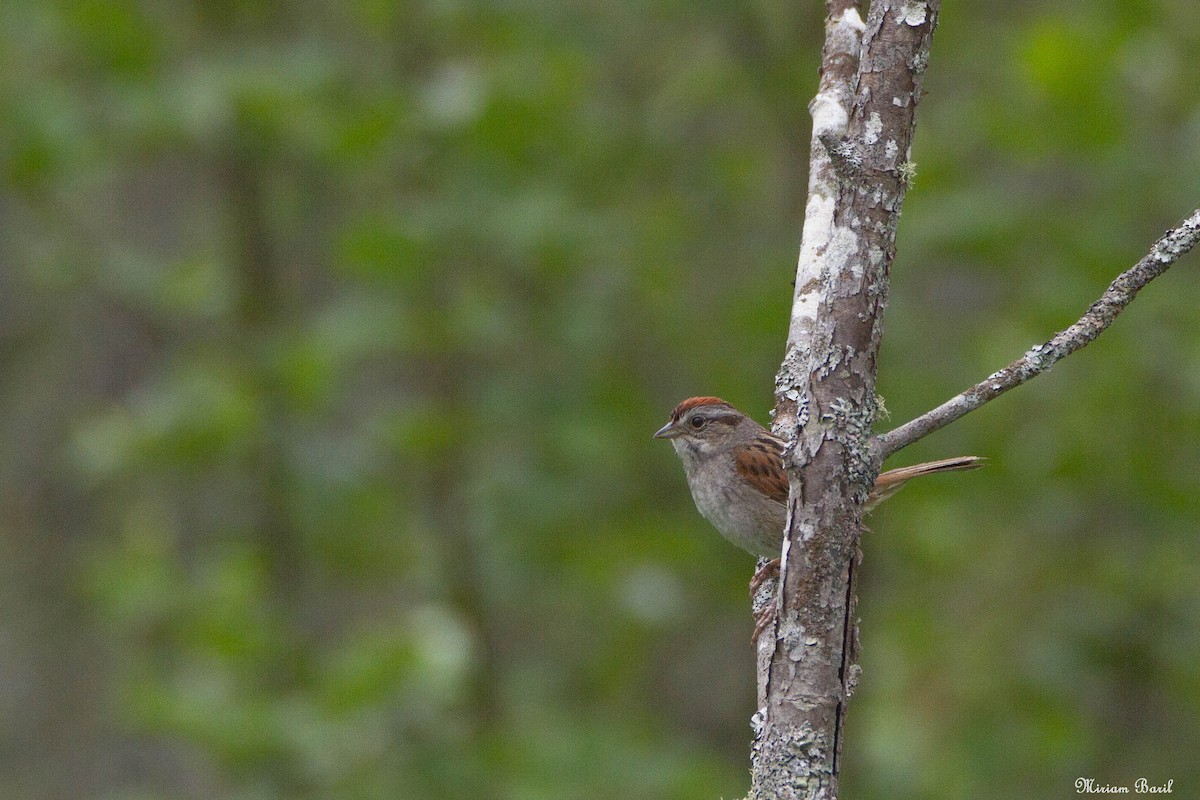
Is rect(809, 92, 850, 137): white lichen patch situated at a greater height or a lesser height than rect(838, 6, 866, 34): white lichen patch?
lesser

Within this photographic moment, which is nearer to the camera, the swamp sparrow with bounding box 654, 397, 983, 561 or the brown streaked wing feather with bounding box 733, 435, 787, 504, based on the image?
the swamp sparrow with bounding box 654, 397, 983, 561

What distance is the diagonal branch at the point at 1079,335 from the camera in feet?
7.88

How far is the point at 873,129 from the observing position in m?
2.35

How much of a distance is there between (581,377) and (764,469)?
3.47 metres

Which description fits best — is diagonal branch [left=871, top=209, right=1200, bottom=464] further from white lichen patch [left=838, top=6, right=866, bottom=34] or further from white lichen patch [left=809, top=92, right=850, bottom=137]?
white lichen patch [left=838, top=6, right=866, bottom=34]

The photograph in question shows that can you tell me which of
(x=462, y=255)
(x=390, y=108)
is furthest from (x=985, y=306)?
(x=390, y=108)

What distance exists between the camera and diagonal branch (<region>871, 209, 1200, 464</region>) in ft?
7.88

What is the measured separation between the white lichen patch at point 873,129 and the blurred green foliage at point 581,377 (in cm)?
413

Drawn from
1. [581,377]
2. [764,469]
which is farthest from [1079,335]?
[581,377]

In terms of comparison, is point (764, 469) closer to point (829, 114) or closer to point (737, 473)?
point (737, 473)

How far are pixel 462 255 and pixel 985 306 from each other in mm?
4006

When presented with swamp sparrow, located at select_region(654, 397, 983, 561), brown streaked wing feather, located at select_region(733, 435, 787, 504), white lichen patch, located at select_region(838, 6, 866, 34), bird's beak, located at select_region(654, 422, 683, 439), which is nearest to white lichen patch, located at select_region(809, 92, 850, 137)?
white lichen patch, located at select_region(838, 6, 866, 34)

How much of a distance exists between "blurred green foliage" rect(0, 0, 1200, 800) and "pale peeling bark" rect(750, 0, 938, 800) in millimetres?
3685

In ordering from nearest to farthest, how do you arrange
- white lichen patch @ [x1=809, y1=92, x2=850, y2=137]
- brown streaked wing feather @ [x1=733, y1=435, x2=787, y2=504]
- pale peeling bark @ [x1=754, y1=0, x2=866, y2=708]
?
white lichen patch @ [x1=809, y1=92, x2=850, y2=137] < pale peeling bark @ [x1=754, y1=0, x2=866, y2=708] < brown streaked wing feather @ [x1=733, y1=435, x2=787, y2=504]
